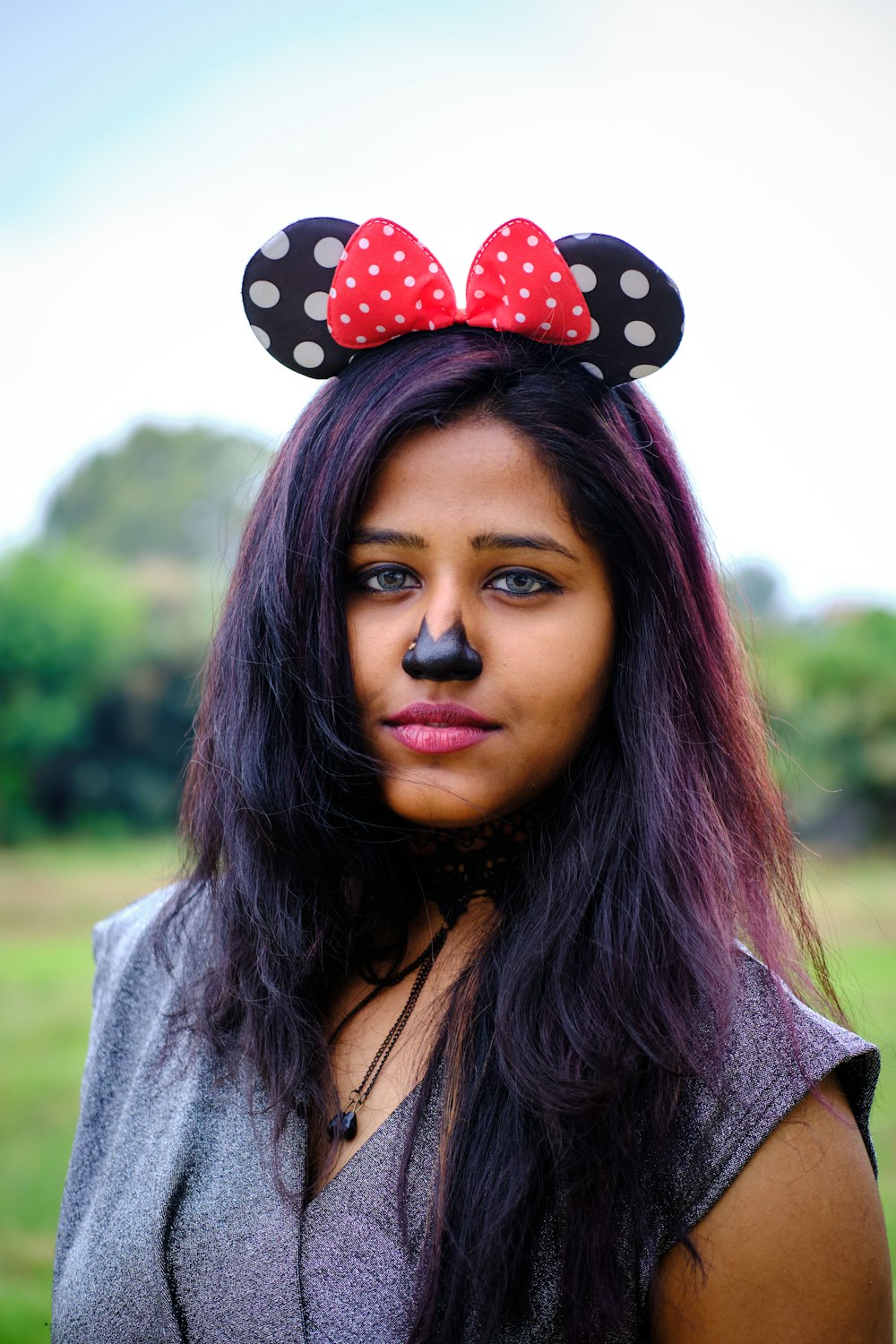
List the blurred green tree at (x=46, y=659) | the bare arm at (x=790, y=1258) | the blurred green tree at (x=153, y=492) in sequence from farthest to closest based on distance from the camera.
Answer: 1. the blurred green tree at (x=153, y=492)
2. the blurred green tree at (x=46, y=659)
3. the bare arm at (x=790, y=1258)

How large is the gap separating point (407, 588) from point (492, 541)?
5.6 inches

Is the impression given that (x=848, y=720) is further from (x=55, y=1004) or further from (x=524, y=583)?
(x=524, y=583)

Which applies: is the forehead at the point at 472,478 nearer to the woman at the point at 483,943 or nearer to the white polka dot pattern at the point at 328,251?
the woman at the point at 483,943

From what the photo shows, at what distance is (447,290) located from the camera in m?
1.54

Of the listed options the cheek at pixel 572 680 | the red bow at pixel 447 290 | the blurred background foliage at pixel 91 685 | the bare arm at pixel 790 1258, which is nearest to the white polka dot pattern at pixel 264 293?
the red bow at pixel 447 290

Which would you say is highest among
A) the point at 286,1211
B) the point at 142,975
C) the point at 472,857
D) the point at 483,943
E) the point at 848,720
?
the point at 472,857

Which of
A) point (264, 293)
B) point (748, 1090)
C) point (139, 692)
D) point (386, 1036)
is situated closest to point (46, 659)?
point (139, 692)

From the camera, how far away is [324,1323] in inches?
52.0

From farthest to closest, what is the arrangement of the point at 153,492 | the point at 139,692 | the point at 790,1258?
the point at 153,492 → the point at 139,692 → the point at 790,1258

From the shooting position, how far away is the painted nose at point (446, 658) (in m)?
1.36

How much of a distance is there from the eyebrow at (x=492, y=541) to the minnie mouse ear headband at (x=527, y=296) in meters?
0.28

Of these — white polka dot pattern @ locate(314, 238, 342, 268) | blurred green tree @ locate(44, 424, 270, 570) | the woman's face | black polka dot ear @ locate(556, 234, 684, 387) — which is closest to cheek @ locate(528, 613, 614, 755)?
the woman's face

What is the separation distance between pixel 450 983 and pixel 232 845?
1.32ft

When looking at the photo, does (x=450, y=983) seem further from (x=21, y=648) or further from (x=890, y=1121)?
(x=21, y=648)
